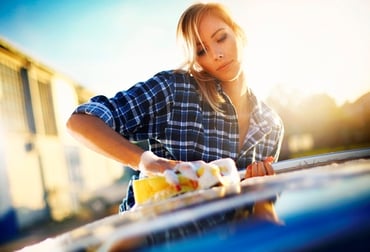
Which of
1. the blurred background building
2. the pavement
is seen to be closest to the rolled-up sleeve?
the pavement

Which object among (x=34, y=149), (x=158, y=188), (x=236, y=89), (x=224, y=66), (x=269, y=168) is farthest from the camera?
(x=34, y=149)

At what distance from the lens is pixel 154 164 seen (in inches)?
31.9

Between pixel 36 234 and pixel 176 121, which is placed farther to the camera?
pixel 36 234

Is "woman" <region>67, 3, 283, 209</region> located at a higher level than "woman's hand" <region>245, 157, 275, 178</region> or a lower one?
higher

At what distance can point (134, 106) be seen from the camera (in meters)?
1.16

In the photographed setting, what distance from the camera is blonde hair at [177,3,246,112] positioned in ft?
4.22

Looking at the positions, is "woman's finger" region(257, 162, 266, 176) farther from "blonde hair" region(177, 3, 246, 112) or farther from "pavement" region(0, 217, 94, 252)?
"pavement" region(0, 217, 94, 252)

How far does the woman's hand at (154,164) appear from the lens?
0.77 m

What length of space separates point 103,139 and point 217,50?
467mm

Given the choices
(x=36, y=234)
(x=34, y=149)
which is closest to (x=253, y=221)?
(x=36, y=234)

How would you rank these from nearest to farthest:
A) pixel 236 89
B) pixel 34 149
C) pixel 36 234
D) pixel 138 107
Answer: pixel 138 107
pixel 236 89
pixel 36 234
pixel 34 149

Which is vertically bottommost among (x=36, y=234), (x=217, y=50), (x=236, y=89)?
(x=36, y=234)

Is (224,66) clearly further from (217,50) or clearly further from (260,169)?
(260,169)

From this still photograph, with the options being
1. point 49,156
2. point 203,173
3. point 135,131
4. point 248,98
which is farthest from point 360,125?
point 203,173
